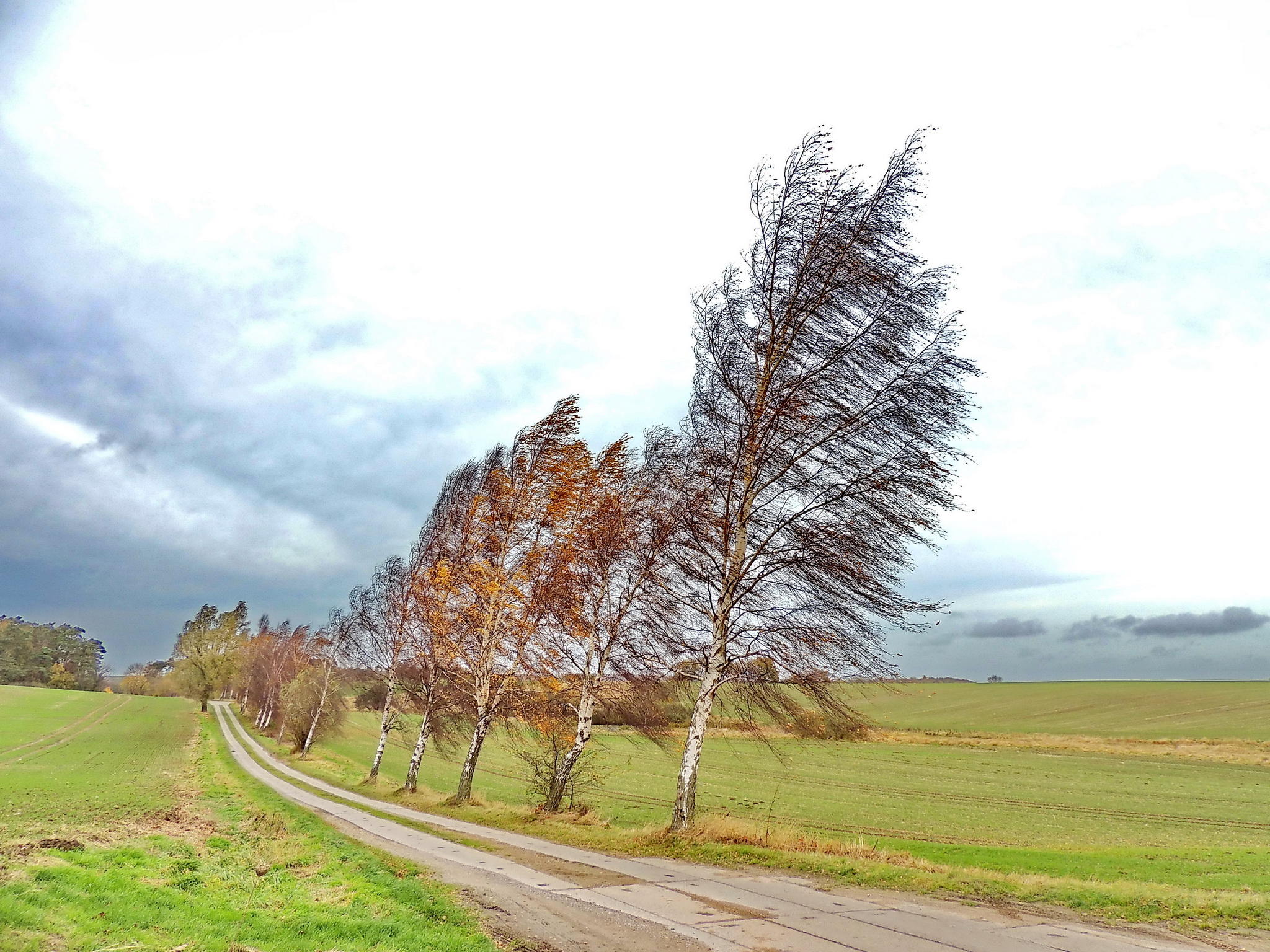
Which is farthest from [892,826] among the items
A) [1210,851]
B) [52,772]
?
[52,772]

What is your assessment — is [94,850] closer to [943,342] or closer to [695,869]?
[695,869]

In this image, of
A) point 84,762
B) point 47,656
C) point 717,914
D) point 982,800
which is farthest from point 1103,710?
point 47,656

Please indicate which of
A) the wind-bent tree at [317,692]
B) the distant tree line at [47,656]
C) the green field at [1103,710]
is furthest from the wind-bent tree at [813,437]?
the distant tree line at [47,656]

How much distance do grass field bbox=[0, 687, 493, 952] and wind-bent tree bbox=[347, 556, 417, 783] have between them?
10.0m

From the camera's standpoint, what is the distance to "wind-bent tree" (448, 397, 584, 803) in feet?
76.6

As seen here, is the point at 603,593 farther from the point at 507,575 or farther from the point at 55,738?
the point at 55,738

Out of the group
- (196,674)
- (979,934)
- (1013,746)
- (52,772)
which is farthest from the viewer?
(196,674)

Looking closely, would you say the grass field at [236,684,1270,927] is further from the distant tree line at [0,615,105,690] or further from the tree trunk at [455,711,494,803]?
the distant tree line at [0,615,105,690]

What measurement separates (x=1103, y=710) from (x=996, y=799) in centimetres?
6186

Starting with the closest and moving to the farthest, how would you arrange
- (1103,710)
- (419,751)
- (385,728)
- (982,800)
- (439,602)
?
(439,602) → (419,751) → (385,728) → (982,800) → (1103,710)

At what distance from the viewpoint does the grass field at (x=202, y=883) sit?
6.77 metres

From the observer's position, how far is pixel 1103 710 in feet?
286

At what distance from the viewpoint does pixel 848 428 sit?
13.9m

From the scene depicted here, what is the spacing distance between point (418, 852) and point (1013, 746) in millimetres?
70255
